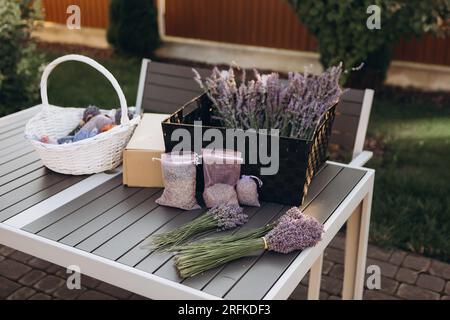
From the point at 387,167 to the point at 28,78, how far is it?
126 inches

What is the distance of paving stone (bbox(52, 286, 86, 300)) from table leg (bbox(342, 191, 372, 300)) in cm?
141

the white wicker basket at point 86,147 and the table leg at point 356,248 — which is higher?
the white wicker basket at point 86,147

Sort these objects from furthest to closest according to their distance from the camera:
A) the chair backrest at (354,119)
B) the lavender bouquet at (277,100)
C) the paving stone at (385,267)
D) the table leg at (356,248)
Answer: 1. the paving stone at (385,267)
2. the chair backrest at (354,119)
3. the table leg at (356,248)
4. the lavender bouquet at (277,100)

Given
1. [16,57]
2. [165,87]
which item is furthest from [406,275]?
[16,57]

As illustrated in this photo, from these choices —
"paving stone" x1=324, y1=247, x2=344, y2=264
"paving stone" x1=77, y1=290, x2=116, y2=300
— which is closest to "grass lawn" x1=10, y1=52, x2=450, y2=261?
"paving stone" x1=324, y1=247, x2=344, y2=264

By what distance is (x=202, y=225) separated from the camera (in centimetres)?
180

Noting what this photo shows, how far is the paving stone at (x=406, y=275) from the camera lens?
10.3ft

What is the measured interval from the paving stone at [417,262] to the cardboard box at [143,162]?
182 centimetres

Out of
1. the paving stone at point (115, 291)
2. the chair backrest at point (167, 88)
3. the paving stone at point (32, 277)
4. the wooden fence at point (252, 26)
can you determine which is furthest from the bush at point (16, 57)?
the wooden fence at point (252, 26)

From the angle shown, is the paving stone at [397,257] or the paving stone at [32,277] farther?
the paving stone at [397,257]

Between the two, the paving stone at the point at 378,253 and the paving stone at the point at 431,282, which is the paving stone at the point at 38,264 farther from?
the paving stone at the point at 431,282

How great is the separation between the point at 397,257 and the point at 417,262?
0.38 feet

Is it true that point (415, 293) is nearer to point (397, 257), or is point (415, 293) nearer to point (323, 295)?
point (397, 257)
